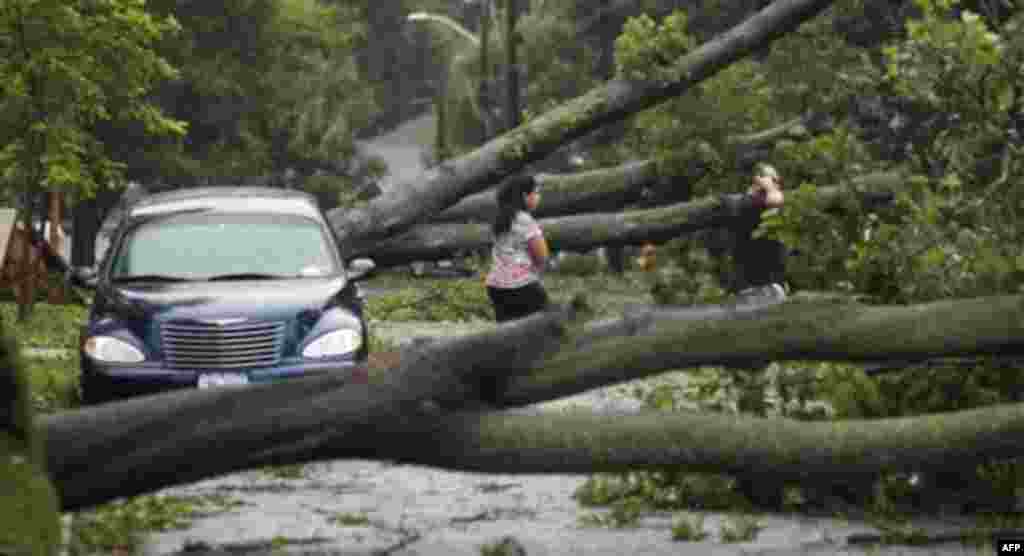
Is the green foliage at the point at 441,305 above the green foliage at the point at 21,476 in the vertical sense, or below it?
below

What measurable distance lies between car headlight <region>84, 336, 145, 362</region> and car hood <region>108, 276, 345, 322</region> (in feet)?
0.71

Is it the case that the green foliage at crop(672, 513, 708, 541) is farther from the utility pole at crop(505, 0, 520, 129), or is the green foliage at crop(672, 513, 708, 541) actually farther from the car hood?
the utility pole at crop(505, 0, 520, 129)

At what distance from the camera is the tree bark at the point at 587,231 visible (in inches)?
976

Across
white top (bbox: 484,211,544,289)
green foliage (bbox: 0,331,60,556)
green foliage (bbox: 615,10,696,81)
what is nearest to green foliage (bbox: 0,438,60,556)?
Result: green foliage (bbox: 0,331,60,556)

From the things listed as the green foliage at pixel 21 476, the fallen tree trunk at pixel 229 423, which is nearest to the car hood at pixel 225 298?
the fallen tree trunk at pixel 229 423

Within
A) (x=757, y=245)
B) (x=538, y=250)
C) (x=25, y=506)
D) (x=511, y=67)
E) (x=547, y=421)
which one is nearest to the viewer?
(x=25, y=506)

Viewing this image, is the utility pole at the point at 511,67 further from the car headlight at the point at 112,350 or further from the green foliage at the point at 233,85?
the car headlight at the point at 112,350

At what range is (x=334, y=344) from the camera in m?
15.0

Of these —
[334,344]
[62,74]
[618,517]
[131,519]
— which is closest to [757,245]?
[62,74]

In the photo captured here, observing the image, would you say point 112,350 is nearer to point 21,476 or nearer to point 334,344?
point 334,344

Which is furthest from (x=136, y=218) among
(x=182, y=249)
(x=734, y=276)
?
(x=734, y=276)

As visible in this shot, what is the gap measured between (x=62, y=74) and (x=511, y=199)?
10.3m

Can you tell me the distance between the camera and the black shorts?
1781 centimetres

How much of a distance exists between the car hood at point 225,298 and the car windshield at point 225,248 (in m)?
0.30
